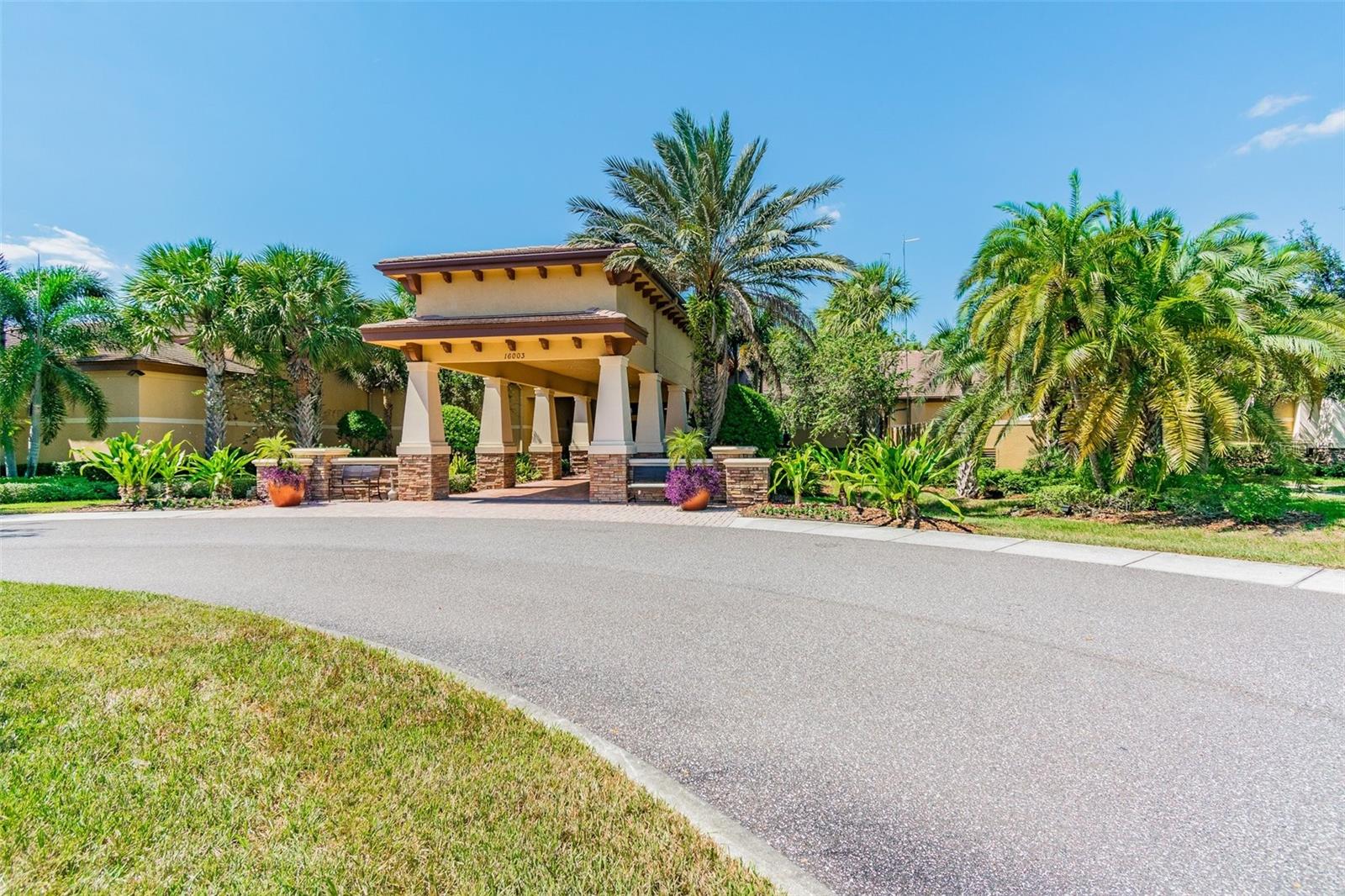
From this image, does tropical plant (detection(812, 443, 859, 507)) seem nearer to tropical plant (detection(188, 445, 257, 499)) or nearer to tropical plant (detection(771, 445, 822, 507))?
tropical plant (detection(771, 445, 822, 507))

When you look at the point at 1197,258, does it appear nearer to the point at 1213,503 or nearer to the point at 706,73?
the point at 1213,503

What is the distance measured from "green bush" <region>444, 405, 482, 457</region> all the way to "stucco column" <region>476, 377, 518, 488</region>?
3.85 meters

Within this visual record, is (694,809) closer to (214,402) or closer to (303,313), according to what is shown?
(303,313)

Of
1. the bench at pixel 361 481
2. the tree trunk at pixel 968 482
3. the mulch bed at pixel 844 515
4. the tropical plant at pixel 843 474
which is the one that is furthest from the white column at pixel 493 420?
the tree trunk at pixel 968 482

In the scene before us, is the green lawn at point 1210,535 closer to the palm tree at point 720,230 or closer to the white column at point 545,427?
the palm tree at point 720,230

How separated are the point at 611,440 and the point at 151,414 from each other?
17188mm

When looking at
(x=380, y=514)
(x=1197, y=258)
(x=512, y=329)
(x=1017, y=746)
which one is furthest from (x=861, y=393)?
(x=1017, y=746)

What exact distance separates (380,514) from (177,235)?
14119mm

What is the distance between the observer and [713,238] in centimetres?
1855

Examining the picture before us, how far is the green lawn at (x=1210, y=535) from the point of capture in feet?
28.1

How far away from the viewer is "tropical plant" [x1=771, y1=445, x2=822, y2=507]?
557 inches

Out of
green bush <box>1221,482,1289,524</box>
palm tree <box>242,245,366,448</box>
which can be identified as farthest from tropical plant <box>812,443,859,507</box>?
palm tree <box>242,245,366,448</box>

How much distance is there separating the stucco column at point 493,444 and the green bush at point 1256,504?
17.2 metres

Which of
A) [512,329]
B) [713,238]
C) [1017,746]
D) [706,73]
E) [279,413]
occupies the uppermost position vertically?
[706,73]
